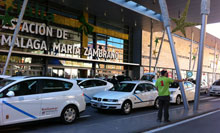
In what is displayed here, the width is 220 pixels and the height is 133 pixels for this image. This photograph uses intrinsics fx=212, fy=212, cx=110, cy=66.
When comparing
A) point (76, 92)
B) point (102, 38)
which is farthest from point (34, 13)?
point (76, 92)

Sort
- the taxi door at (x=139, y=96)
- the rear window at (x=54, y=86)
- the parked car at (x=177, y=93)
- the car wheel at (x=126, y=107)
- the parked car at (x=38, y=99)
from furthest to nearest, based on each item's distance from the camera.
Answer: the parked car at (x=177, y=93) → the taxi door at (x=139, y=96) → the car wheel at (x=126, y=107) → the rear window at (x=54, y=86) → the parked car at (x=38, y=99)

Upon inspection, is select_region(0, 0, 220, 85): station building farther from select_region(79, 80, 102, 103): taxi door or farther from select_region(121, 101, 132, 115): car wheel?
select_region(121, 101, 132, 115): car wheel

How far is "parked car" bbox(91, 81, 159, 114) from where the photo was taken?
9.30 meters

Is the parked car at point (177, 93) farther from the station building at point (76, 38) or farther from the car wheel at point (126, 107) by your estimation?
the station building at point (76, 38)

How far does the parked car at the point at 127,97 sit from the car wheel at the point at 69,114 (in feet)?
6.55

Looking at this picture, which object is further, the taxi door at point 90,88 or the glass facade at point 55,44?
the glass facade at point 55,44

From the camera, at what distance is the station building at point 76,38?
718 inches

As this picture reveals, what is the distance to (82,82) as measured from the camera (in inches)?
480

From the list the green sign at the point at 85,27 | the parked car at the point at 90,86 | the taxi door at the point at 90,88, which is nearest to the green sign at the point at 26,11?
the green sign at the point at 85,27

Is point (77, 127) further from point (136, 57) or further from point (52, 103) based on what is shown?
point (136, 57)

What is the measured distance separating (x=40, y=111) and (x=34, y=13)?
14397 millimetres

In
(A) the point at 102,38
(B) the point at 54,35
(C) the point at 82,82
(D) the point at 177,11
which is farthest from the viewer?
(A) the point at 102,38

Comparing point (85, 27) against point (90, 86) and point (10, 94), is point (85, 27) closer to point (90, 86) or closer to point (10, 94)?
point (90, 86)

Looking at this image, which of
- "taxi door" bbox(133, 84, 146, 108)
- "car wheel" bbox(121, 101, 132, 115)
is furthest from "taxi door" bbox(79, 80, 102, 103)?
"car wheel" bbox(121, 101, 132, 115)
